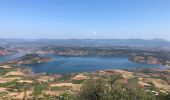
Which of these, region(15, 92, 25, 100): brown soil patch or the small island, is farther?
the small island

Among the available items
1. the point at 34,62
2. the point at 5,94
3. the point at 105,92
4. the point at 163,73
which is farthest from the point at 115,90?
the point at 34,62

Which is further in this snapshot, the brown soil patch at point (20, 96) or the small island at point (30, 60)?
the small island at point (30, 60)

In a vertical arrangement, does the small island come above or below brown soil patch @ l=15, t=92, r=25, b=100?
below

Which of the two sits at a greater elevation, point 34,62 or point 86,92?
point 86,92

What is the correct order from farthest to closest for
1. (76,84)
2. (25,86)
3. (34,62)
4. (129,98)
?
(34,62) → (76,84) → (25,86) → (129,98)

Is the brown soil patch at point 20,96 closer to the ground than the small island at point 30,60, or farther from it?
farther from it

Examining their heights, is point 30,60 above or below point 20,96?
below

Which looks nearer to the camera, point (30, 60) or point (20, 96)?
point (20, 96)

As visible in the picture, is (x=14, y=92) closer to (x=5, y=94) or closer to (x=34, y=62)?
(x=5, y=94)

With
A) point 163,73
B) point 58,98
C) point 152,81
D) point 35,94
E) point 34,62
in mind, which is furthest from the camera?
point 34,62

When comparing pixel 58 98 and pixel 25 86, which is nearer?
pixel 58 98
